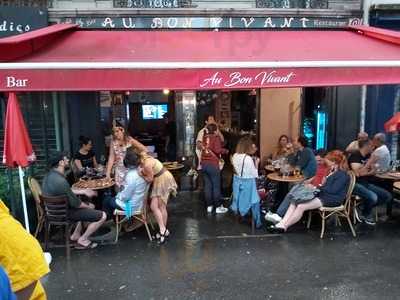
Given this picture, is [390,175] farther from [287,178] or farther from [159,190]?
[159,190]

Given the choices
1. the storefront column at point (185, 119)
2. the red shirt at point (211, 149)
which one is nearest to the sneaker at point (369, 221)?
the red shirt at point (211, 149)

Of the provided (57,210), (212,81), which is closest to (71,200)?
(57,210)

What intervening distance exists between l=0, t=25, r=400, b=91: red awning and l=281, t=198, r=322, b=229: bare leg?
1.88 meters

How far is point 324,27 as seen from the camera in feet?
27.2

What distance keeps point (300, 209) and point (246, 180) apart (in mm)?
894

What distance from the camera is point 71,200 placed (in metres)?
5.83

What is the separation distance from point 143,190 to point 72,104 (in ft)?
10.1

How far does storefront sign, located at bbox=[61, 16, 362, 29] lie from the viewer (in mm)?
7867

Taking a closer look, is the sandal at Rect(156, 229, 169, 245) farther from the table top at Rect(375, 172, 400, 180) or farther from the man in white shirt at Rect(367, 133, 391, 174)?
the table top at Rect(375, 172, 400, 180)

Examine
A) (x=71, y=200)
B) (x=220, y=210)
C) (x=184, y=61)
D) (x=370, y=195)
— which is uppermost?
(x=184, y=61)

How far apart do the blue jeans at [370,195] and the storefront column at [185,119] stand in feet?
11.8

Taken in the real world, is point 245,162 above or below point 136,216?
above

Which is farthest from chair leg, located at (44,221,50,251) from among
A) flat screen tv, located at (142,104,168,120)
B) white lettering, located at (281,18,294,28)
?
flat screen tv, located at (142,104,168,120)

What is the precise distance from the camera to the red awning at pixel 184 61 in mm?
4914
